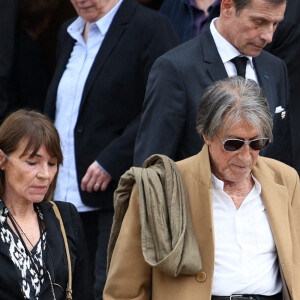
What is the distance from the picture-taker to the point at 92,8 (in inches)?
257

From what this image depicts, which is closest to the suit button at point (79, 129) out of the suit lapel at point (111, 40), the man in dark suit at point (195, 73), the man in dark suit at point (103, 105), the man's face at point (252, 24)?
the man in dark suit at point (103, 105)

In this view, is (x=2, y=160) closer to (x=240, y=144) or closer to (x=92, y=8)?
(x=240, y=144)

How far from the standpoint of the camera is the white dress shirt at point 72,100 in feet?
21.3

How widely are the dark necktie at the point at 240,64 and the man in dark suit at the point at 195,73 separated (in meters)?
0.02

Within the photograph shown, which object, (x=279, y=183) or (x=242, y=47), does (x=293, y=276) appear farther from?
(x=242, y=47)

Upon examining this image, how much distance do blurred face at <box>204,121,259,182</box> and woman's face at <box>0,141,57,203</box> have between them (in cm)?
79

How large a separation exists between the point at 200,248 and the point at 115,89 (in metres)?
1.97

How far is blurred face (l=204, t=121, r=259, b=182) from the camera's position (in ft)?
15.5

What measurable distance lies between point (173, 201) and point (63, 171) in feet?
6.66

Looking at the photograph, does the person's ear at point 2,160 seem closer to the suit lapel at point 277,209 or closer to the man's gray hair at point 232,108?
the man's gray hair at point 232,108

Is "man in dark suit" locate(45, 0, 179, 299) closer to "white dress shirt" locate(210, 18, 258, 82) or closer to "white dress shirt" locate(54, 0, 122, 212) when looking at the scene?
"white dress shirt" locate(54, 0, 122, 212)

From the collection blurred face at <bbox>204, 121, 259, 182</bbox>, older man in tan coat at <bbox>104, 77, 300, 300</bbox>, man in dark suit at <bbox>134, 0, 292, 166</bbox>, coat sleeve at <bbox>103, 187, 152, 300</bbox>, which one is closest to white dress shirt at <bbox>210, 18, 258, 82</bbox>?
man in dark suit at <bbox>134, 0, 292, 166</bbox>

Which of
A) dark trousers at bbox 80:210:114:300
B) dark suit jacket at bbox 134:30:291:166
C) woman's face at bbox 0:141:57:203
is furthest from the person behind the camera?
dark trousers at bbox 80:210:114:300

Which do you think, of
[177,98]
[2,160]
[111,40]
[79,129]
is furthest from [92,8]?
[2,160]
